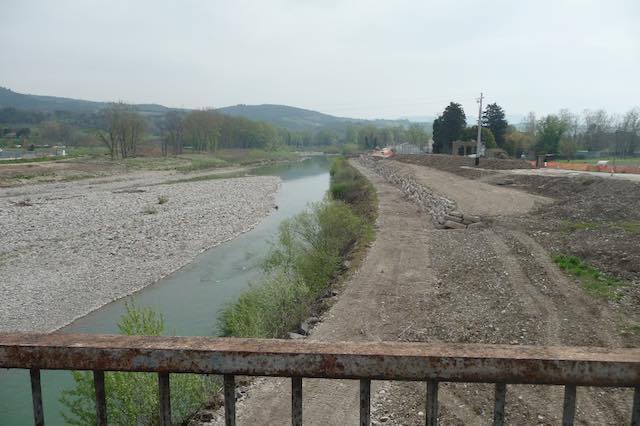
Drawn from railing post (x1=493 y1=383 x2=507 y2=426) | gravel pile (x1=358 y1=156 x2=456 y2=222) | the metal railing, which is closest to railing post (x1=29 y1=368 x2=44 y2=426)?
the metal railing

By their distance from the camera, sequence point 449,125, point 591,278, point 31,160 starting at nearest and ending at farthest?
1. point 591,278
2. point 449,125
3. point 31,160

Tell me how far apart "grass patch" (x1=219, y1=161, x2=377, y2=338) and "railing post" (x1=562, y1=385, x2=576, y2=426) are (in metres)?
9.64

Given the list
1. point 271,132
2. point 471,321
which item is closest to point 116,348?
point 471,321

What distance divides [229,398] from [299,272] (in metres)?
14.7

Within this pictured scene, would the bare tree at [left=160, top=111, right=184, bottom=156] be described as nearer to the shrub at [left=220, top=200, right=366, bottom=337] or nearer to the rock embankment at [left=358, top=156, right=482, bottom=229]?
the rock embankment at [left=358, top=156, right=482, bottom=229]

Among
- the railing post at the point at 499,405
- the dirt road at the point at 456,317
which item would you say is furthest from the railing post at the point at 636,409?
the dirt road at the point at 456,317

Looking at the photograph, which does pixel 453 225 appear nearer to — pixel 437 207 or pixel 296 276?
pixel 437 207

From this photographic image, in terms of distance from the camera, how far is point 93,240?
1085 inches

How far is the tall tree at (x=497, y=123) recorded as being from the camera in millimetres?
75062

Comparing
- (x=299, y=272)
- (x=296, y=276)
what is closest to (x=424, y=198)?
(x=299, y=272)

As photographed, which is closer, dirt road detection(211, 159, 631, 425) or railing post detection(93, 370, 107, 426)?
railing post detection(93, 370, 107, 426)

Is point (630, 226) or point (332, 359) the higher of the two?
point (332, 359)

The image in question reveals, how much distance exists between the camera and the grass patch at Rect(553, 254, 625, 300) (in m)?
→ 12.5

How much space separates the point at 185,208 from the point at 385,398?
35.2 m
